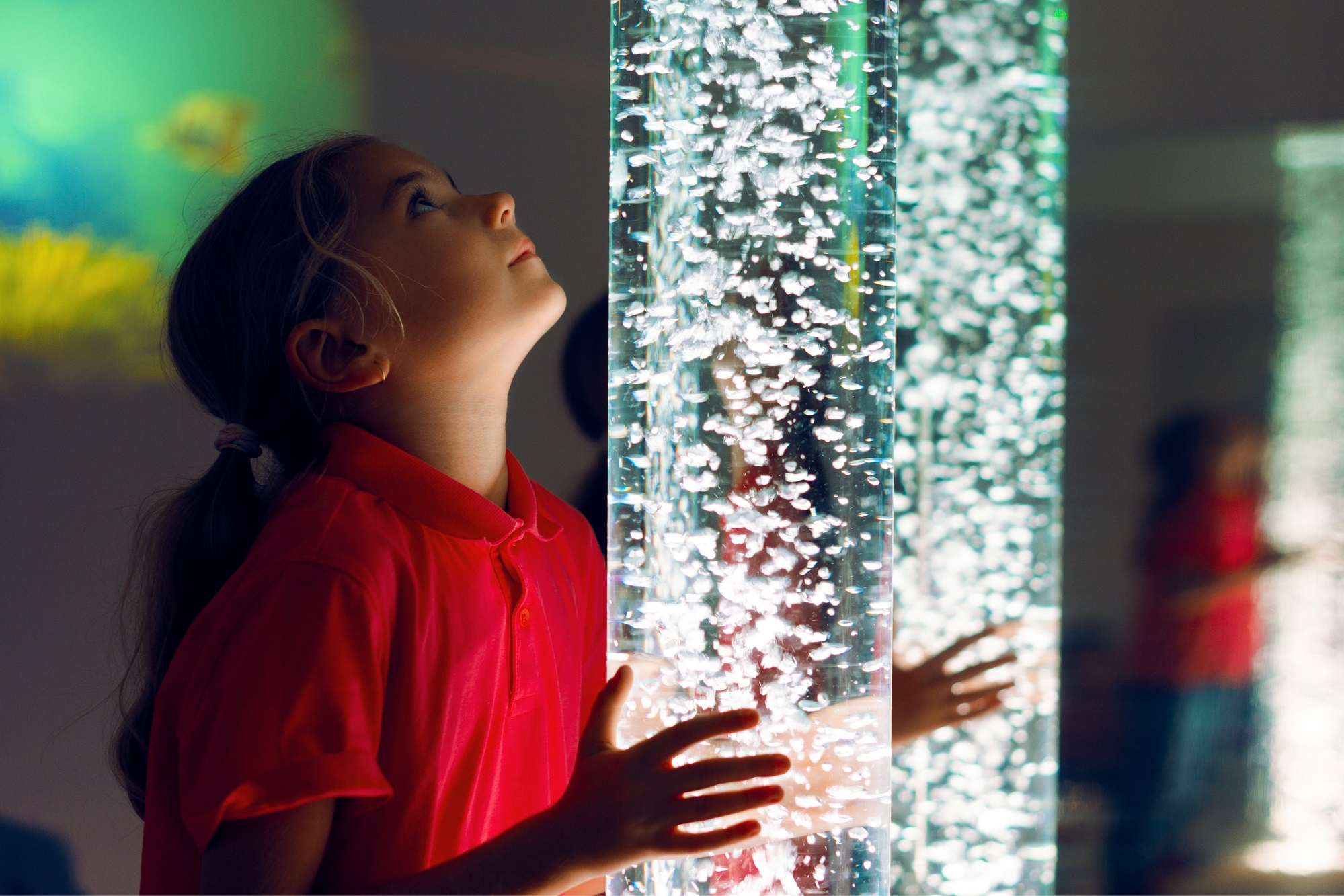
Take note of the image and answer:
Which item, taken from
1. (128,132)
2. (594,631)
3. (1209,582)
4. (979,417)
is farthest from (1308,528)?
(128,132)

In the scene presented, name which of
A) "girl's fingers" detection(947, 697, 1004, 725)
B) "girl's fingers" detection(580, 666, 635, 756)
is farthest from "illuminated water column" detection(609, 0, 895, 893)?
"girl's fingers" detection(947, 697, 1004, 725)

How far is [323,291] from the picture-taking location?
0.44 metres

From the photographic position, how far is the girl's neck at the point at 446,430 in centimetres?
45

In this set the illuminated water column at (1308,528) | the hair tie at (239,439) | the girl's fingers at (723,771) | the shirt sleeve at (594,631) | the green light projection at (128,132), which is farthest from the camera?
the illuminated water column at (1308,528)

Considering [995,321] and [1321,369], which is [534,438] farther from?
[1321,369]

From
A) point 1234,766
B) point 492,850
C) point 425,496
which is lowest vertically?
point 1234,766

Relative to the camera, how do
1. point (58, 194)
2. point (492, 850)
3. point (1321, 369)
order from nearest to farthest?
point (492, 850)
point (58, 194)
point (1321, 369)

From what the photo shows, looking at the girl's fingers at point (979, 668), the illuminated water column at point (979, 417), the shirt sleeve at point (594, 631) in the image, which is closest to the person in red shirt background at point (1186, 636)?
the illuminated water column at point (979, 417)

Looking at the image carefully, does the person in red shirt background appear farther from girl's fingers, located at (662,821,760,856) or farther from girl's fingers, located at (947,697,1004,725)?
girl's fingers, located at (662,821,760,856)

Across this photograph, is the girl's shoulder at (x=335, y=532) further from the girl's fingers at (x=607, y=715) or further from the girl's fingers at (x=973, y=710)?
the girl's fingers at (x=973, y=710)

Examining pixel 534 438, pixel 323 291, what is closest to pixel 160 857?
pixel 323 291

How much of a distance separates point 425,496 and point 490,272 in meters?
0.11

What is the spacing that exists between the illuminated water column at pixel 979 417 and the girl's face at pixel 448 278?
0.33 m

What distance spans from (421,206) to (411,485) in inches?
5.5
